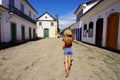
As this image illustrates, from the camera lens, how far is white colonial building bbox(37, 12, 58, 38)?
43406mm

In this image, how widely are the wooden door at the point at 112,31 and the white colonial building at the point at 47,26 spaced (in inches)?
1280

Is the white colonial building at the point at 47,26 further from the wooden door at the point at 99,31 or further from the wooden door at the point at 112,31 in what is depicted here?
the wooden door at the point at 112,31

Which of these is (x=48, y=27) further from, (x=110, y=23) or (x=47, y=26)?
(x=110, y=23)

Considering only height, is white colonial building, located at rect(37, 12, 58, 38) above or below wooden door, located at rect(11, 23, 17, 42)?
above

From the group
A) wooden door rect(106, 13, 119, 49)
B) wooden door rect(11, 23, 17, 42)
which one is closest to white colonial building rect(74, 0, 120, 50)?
wooden door rect(106, 13, 119, 49)

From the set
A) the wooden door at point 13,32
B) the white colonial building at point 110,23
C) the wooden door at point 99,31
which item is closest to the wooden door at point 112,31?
the white colonial building at point 110,23

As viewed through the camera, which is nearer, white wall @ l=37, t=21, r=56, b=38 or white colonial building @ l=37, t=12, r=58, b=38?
white wall @ l=37, t=21, r=56, b=38

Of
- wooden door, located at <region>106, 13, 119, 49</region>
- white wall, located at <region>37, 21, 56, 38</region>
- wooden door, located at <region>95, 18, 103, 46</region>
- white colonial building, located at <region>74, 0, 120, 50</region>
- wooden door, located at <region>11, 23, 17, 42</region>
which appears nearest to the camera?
white colonial building, located at <region>74, 0, 120, 50</region>

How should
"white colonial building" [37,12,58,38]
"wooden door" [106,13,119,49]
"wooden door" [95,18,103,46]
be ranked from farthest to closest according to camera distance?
"white colonial building" [37,12,58,38] → "wooden door" [95,18,103,46] → "wooden door" [106,13,119,49]

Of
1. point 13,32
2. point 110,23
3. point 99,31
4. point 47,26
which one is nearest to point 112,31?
point 110,23

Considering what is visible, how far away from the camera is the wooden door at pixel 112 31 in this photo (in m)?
10.4

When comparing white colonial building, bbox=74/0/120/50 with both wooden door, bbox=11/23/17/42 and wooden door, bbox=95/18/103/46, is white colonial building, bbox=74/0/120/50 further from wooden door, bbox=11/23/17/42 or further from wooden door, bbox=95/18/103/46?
wooden door, bbox=11/23/17/42

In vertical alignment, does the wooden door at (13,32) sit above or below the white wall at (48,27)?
below

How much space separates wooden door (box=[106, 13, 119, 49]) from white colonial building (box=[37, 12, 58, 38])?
32.5 metres
